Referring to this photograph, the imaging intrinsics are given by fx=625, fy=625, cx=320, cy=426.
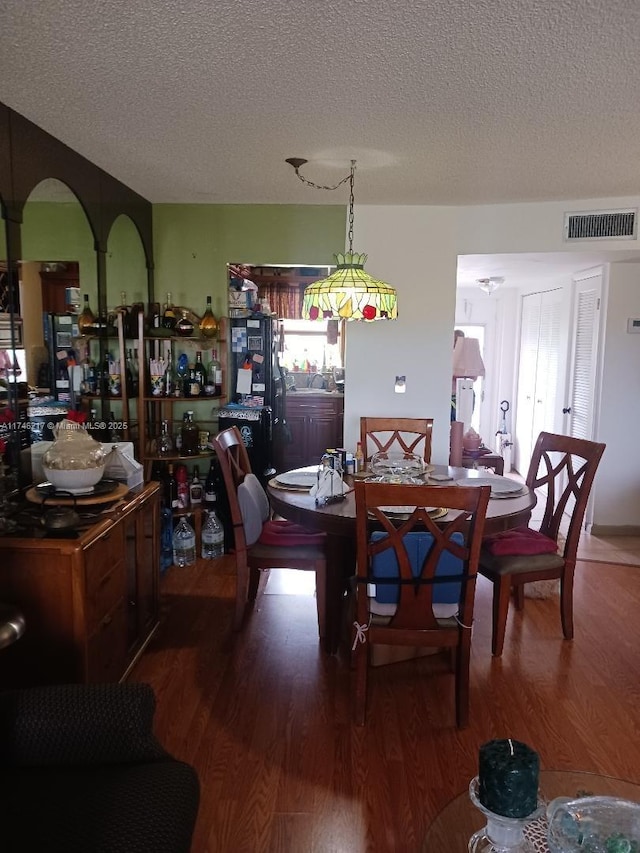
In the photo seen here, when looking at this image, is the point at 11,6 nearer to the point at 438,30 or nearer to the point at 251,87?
the point at 251,87

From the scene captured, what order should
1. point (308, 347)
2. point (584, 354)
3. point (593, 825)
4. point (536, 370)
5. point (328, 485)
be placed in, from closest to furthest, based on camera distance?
point (593, 825) → point (328, 485) → point (584, 354) → point (536, 370) → point (308, 347)

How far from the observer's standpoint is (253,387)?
433 cm

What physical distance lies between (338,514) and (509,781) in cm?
145

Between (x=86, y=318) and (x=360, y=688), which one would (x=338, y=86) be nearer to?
(x=86, y=318)

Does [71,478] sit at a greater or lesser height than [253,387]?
lesser

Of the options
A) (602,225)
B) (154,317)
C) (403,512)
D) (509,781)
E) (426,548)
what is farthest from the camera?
(154,317)

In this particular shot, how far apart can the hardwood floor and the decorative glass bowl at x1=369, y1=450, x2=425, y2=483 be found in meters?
0.83

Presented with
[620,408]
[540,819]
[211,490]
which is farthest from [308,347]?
[540,819]

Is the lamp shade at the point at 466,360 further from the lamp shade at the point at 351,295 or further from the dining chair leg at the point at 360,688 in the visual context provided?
the dining chair leg at the point at 360,688

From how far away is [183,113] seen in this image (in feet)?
8.25

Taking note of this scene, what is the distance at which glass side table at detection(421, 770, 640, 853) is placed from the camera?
4.51 feet

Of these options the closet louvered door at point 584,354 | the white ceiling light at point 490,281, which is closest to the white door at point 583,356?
the closet louvered door at point 584,354

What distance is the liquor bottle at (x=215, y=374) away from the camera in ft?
13.9

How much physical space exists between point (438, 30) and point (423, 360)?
2.59 m
